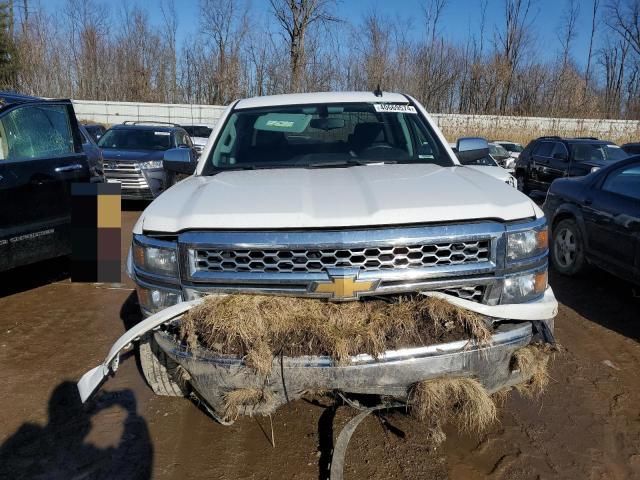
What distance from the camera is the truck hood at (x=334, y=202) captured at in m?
2.38

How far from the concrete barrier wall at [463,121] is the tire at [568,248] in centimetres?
2587

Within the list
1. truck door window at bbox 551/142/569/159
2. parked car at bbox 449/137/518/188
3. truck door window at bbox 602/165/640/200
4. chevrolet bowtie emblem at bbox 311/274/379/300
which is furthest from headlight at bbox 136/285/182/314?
truck door window at bbox 551/142/569/159

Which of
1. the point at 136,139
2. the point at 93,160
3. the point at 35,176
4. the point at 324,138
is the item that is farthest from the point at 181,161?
the point at 136,139

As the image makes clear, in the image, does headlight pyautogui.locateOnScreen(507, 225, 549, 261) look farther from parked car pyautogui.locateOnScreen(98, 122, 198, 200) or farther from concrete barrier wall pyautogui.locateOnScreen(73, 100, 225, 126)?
concrete barrier wall pyautogui.locateOnScreen(73, 100, 225, 126)

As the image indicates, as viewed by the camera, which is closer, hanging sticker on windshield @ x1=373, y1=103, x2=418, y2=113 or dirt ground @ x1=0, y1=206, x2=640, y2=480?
dirt ground @ x1=0, y1=206, x2=640, y2=480

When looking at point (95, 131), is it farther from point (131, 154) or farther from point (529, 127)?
point (529, 127)

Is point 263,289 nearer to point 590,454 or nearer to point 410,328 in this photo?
point 410,328

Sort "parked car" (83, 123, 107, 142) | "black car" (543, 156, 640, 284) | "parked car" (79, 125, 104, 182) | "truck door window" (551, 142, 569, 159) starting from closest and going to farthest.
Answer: "black car" (543, 156, 640, 284)
"parked car" (79, 125, 104, 182)
"truck door window" (551, 142, 569, 159)
"parked car" (83, 123, 107, 142)

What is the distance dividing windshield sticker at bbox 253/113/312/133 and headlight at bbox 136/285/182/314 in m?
1.77

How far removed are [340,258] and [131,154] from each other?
349 inches

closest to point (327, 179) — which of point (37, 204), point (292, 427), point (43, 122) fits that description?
point (292, 427)

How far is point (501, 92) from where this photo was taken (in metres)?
38.2

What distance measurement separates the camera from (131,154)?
10203mm

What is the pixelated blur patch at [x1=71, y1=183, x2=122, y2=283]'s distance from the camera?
5.09 m
